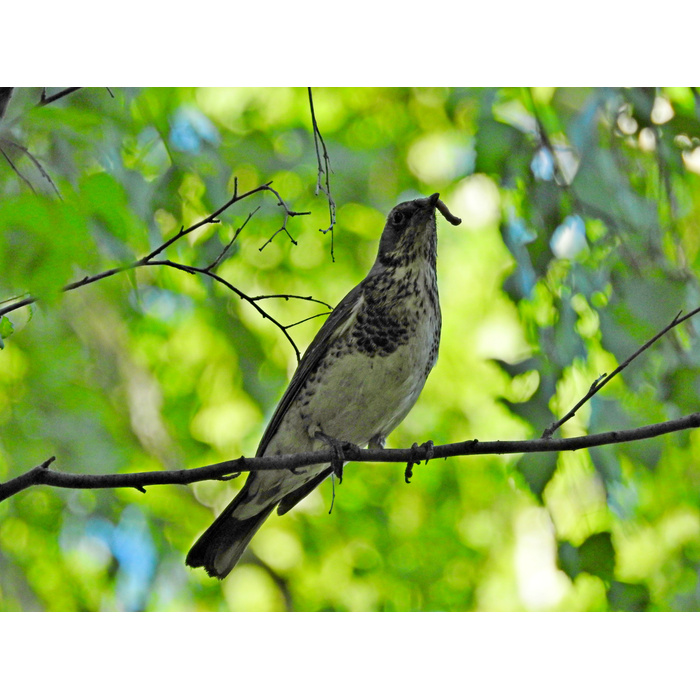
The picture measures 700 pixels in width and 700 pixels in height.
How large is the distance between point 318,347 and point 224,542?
0.61 m

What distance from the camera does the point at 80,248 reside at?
121cm

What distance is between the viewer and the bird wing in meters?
2.17

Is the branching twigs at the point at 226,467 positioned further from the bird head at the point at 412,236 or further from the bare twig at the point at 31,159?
the bird head at the point at 412,236

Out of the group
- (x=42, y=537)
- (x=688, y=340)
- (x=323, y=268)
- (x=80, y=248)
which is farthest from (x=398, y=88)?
(x=42, y=537)

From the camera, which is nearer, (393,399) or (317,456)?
(317,456)

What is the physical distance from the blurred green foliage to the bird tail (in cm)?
6

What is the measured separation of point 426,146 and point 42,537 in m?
1.64

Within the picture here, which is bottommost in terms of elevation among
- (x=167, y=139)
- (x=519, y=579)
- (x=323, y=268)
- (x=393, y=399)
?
(x=519, y=579)

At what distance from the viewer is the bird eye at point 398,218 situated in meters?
2.24

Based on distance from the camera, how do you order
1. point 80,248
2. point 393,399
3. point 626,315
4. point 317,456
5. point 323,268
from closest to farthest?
point 80,248
point 317,456
point 393,399
point 626,315
point 323,268

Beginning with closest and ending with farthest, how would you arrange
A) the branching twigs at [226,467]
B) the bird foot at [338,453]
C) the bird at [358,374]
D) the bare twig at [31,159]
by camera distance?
the branching twigs at [226,467] < the bare twig at [31,159] < the bird foot at [338,453] < the bird at [358,374]

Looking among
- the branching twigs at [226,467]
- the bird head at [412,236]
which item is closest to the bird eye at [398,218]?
the bird head at [412,236]

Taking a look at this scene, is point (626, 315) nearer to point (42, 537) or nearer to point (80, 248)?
point (80, 248)

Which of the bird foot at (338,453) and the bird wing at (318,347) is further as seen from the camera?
the bird wing at (318,347)
